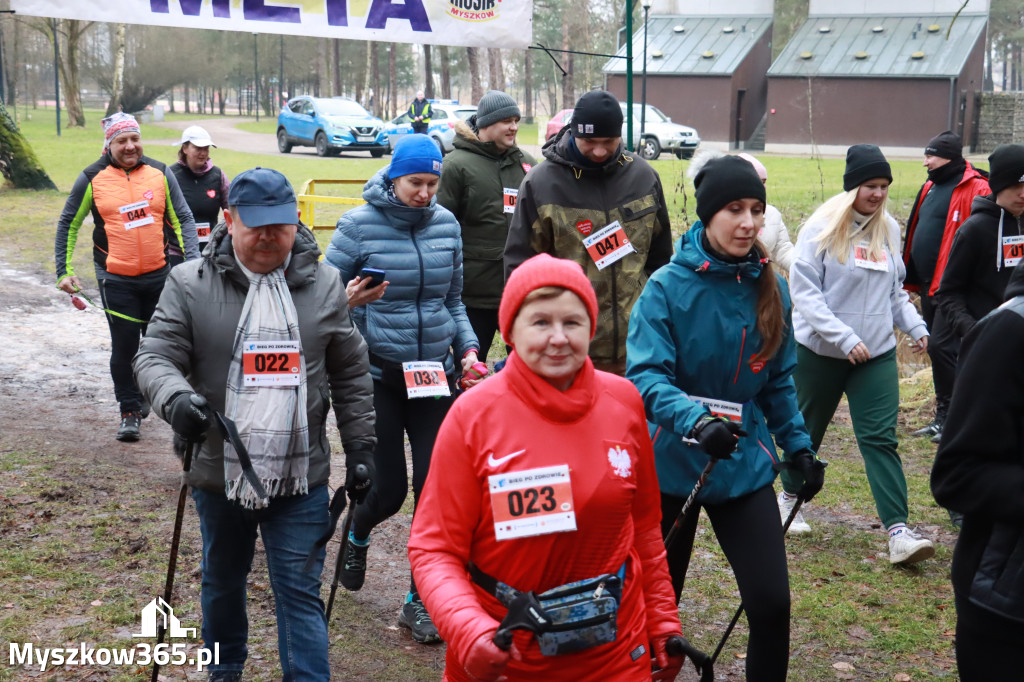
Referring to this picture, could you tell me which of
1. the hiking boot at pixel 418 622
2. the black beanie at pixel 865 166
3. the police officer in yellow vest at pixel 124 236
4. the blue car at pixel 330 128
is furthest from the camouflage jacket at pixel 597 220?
the blue car at pixel 330 128

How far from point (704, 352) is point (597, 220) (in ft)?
5.26

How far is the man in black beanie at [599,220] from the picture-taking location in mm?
Result: 4980

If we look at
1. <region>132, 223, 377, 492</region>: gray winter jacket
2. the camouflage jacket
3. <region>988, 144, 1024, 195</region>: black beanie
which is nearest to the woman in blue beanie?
the camouflage jacket

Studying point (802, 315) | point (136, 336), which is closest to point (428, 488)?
point (802, 315)

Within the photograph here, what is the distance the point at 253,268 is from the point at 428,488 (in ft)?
4.23

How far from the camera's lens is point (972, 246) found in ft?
20.3

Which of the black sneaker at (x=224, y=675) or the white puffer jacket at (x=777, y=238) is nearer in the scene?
the black sneaker at (x=224, y=675)

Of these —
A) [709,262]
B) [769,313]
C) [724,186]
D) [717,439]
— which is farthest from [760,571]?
[724,186]

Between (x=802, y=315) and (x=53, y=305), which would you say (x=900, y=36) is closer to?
(x=53, y=305)

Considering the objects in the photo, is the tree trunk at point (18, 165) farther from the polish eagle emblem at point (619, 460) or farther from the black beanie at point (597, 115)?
the polish eagle emblem at point (619, 460)

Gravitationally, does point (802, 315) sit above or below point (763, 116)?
below

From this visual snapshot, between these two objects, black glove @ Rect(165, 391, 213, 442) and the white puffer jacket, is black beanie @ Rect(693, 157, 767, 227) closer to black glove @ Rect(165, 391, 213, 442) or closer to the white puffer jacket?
→ black glove @ Rect(165, 391, 213, 442)

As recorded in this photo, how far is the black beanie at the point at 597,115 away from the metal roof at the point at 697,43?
3783 centimetres

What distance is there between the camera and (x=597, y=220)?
16.5ft
